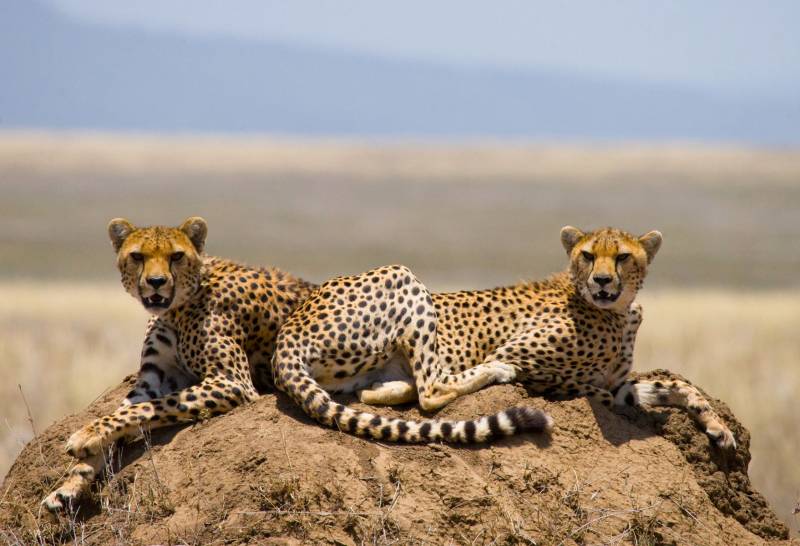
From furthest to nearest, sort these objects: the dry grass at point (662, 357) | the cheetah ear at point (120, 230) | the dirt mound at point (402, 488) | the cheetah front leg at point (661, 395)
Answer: the dry grass at point (662, 357) < the cheetah front leg at point (661, 395) < the cheetah ear at point (120, 230) < the dirt mound at point (402, 488)

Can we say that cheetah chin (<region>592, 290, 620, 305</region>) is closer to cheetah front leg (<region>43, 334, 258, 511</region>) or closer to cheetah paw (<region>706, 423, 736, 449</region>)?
cheetah paw (<region>706, 423, 736, 449</region>)

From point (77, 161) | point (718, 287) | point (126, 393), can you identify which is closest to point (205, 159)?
point (77, 161)

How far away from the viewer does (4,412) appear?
1004 cm

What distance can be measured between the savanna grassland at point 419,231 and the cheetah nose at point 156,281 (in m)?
1.59

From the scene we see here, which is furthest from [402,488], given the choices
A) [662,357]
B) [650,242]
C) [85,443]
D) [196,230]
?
[662,357]

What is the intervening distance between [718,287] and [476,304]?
19581 millimetres

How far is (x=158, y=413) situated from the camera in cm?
574

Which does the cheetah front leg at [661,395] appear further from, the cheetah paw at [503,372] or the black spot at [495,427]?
the black spot at [495,427]

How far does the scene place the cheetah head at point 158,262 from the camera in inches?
229

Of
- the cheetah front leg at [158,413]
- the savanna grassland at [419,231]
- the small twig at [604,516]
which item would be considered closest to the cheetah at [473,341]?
the cheetah front leg at [158,413]

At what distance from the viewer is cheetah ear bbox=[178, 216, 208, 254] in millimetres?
6066

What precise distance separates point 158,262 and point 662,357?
7493 millimetres

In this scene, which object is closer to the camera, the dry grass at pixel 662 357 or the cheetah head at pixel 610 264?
the cheetah head at pixel 610 264

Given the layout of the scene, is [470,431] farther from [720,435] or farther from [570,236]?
[720,435]
